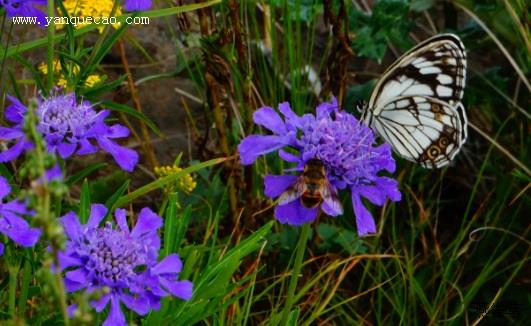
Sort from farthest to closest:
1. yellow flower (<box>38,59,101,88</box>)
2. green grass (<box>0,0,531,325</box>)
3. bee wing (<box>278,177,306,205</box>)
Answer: green grass (<box>0,0,531,325</box>) → yellow flower (<box>38,59,101,88</box>) → bee wing (<box>278,177,306,205</box>)

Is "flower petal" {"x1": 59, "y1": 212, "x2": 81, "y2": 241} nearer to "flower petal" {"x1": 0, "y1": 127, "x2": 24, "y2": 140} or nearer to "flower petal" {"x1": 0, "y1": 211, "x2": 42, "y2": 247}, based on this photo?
"flower petal" {"x1": 0, "y1": 211, "x2": 42, "y2": 247}

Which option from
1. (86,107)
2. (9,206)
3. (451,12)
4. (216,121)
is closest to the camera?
(9,206)

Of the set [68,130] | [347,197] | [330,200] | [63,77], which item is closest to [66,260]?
[68,130]

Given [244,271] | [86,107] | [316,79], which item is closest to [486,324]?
[244,271]

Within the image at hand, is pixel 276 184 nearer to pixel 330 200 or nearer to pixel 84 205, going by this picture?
pixel 330 200

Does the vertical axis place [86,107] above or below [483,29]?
above

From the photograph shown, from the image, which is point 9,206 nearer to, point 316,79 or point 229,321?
point 229,321

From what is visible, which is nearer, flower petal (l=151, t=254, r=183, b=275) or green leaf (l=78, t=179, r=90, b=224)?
flower petal (l=151, t=254, r=183, b=275)

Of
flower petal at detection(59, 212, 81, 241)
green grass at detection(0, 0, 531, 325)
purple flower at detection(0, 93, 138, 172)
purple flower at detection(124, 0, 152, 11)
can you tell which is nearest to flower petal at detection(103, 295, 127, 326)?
flower petal at detection(59, 212, 81, 241)
